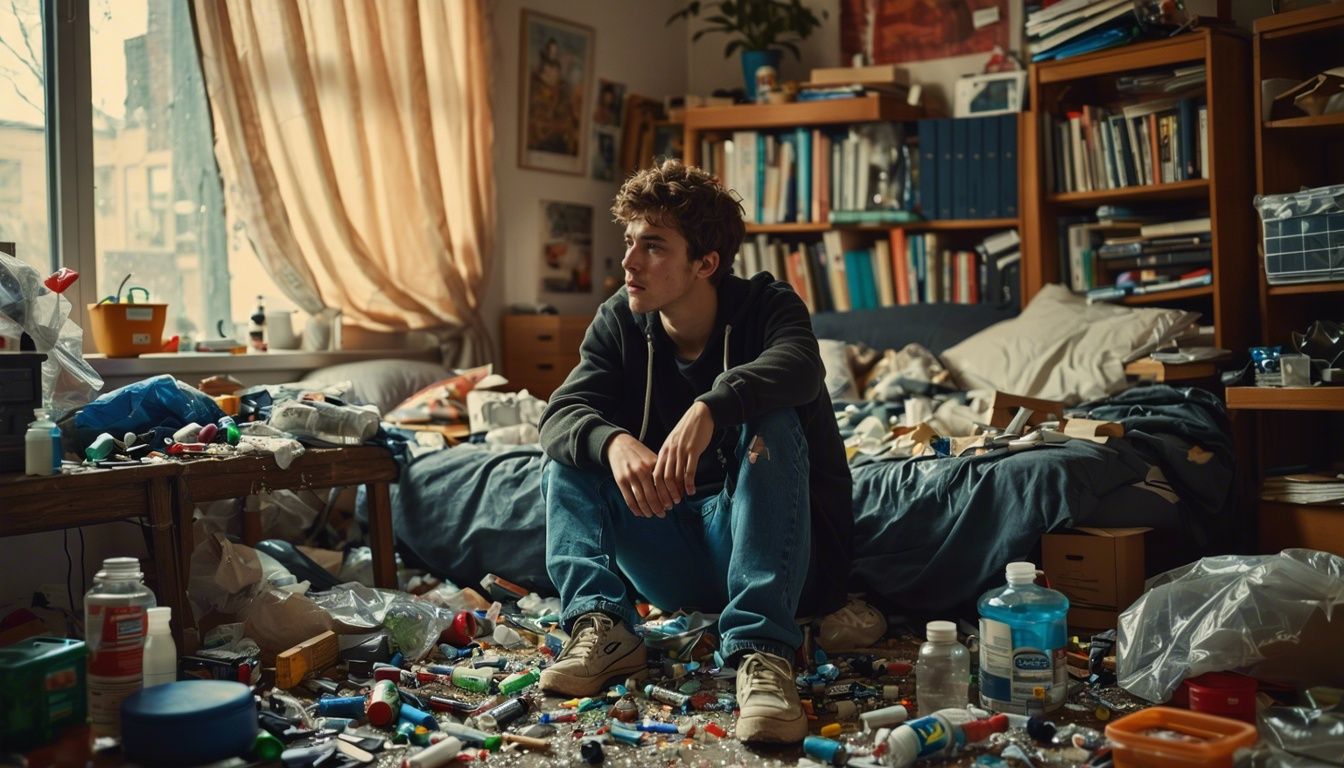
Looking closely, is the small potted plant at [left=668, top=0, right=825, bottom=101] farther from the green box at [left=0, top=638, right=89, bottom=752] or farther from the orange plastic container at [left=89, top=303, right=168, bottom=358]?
the green box at [left=0, top=638, right=89, bottom=752]

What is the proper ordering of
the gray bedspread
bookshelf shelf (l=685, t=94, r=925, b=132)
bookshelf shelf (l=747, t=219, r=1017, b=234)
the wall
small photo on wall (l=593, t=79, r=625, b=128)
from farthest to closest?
1. small photo on wall (l=593, t=79, r=625, b=128)
2. the wall
3. bookshelf shelf (l=685, t=94, r=925, b=132)
4. bookshelf shelf (l=747, t=219, r=1017, b=234)
5. the gray bedspread

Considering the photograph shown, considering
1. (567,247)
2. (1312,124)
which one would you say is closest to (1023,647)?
(1312,124)

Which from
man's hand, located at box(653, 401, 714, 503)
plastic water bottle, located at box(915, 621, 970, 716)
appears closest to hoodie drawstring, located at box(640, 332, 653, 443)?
man's hand, located at box(653, 401, 714, 503)

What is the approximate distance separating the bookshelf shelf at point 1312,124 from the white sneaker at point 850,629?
1.73 m

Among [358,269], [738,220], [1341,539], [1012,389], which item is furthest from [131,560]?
[1341,539]

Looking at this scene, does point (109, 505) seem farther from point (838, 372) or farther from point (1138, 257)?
point (1138, 257)

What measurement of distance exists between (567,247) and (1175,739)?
3.36m

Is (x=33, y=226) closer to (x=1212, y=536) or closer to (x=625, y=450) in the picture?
(x=625, y=450)

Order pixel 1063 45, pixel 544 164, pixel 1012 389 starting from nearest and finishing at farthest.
→ 1. pixel 1012 389
2. pixel 1063 45
3. pixel 544 164

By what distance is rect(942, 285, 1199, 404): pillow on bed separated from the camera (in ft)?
10.6

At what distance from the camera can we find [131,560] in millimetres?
1914

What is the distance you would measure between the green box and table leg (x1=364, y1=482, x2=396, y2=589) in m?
1.04

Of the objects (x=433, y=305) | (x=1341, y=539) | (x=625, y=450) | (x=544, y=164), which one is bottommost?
(x=1341, y=539)

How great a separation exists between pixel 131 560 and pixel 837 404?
81.4 inches
